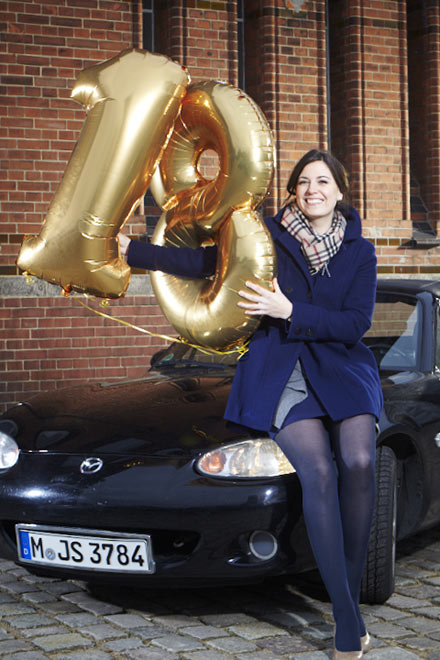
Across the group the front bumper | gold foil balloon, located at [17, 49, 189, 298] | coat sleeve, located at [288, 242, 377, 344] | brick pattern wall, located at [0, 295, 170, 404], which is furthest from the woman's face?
brick pattern wall, located at [0, 295, 170, 404]

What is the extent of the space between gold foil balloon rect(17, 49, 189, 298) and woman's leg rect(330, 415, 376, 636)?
115 cm

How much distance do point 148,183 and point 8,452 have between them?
4.34 ft

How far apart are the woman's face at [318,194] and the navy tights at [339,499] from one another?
0.82 meters

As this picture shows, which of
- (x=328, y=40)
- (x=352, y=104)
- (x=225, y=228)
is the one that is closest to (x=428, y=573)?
(x=225, y=228)

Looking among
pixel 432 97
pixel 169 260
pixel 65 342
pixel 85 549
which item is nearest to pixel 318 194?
pixel 169 260

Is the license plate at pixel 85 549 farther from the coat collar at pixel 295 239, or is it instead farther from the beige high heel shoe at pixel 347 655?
the coat collar at pixel 295 239

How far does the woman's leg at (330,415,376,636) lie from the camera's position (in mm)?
3877

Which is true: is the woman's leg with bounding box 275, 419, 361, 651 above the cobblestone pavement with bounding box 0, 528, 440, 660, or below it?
above

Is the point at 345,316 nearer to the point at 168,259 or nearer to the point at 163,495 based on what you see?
the point at 168,259

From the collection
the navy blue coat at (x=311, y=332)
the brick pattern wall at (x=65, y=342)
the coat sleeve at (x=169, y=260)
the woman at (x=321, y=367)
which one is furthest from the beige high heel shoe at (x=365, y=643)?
the brick pattern wall at (x=65, y=342)

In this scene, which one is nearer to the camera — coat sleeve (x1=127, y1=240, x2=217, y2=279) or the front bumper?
the front bumper

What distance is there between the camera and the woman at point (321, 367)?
12.4 ft

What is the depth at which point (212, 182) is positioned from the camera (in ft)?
14.0

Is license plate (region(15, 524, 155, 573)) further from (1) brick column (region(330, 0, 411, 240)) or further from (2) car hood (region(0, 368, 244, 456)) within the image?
(1) brick column (region(330, 0, 411, 240))
